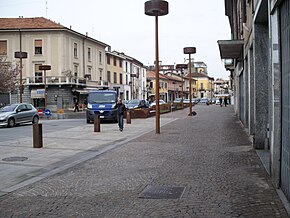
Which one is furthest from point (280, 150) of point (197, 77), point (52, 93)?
point (197, 77)

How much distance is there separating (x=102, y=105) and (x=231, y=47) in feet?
32.3

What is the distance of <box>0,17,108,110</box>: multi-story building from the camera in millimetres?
50531

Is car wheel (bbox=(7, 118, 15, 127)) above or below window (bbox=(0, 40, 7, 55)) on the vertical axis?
below

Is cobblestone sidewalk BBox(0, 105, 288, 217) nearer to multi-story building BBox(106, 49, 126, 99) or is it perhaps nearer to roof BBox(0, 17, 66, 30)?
roof BBox(0, 17, 66, 30)

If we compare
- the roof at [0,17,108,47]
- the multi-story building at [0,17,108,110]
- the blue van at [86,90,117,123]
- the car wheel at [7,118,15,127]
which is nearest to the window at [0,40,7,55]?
the multi-story building at [0,17,108,110]

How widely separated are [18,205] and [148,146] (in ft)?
22.3

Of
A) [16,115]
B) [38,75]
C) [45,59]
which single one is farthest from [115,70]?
[16,115]

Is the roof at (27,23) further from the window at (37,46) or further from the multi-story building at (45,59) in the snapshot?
the window at (37,46)

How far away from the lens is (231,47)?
17828 millimetres

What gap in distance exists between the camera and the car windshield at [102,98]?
24828 mm

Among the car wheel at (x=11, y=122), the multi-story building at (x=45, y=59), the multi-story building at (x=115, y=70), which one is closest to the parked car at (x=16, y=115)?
the car wheel at (x=11, y=122)

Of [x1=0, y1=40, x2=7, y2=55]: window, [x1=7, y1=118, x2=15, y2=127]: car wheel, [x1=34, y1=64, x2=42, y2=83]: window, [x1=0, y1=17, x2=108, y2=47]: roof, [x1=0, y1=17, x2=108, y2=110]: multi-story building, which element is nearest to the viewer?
[x1=7, y1=118, x2=15, y2=127]: car wheel

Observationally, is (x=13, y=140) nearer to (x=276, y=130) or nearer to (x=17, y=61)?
(x=276, y=130)

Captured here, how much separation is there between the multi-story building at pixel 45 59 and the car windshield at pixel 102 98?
83.9 feet
